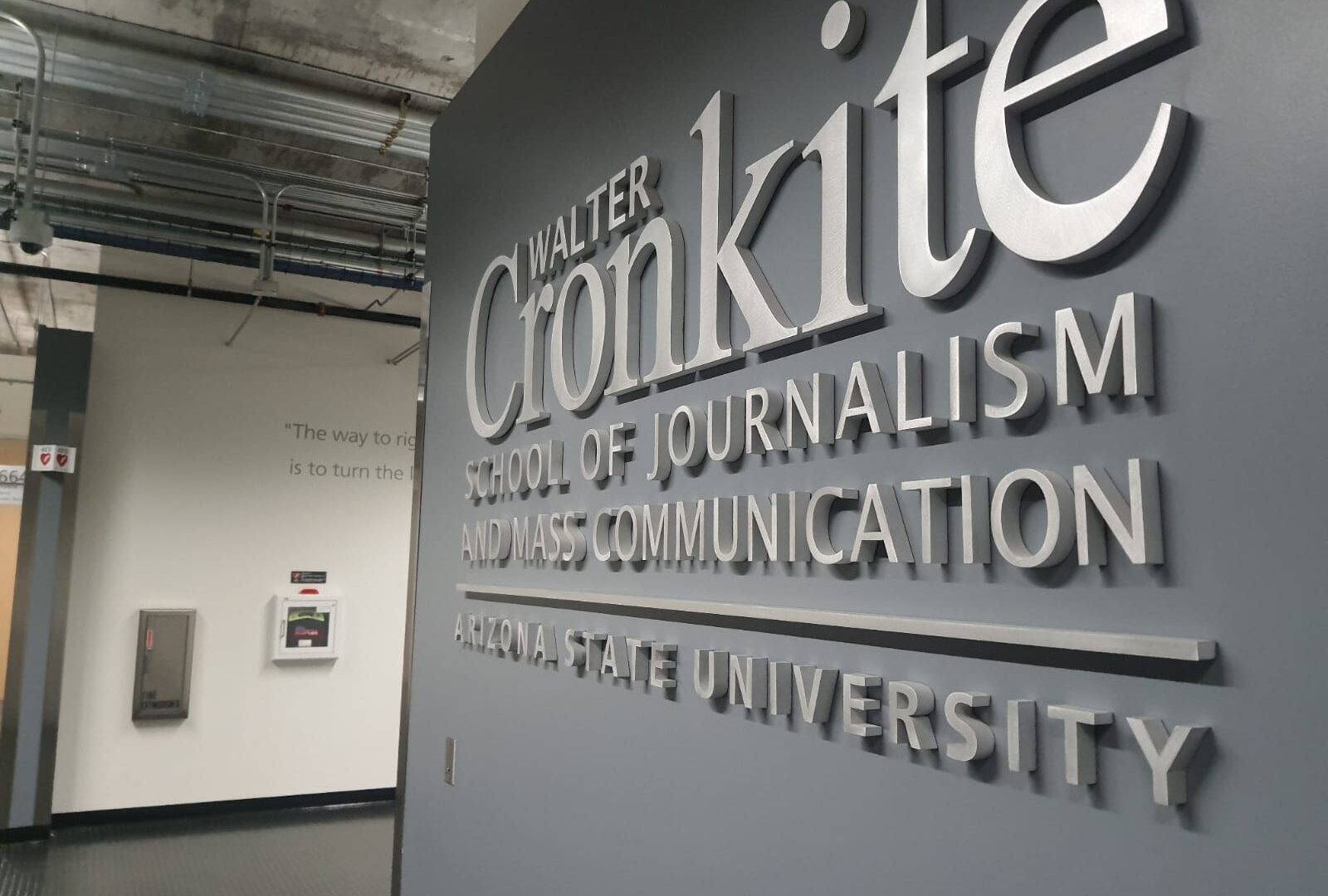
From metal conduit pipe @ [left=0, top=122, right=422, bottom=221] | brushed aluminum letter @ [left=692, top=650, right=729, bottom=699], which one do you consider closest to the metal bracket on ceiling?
metal conduit pipe @ [left=0, top=122, right=422, bottom=221]

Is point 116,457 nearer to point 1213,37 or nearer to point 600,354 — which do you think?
point 600,354

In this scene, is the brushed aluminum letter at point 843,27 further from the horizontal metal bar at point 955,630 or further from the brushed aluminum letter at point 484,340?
the brushed aluminum letter at point 484,340

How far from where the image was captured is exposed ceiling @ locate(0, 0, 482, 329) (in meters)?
4.41

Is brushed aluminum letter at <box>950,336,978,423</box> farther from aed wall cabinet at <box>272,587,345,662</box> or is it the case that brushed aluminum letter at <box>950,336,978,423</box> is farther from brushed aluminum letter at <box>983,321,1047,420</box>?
aed wall cabinet at <box>272,587,345,662</box>

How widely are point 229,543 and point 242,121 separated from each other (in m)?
3.29

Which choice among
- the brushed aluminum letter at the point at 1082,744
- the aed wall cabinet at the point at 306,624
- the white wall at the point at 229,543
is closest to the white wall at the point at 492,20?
the brushed aluminum letter at the point at 1082,744

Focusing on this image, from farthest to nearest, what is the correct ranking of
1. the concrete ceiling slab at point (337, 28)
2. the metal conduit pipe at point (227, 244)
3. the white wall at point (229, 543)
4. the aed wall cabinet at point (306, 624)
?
the aed wall cabinet at point (306, 624), the white wall at point (229, 543), the metal conduit pipe at point (227, 244), the concrete ceiling slab at point (337, 28)

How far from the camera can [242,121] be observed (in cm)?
499

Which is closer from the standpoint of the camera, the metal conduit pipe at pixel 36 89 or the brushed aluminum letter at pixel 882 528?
the brushed aluminum letter at pixel 882 528

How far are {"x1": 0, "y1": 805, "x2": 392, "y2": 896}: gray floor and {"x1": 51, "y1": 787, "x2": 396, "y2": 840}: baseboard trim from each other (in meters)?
0.08

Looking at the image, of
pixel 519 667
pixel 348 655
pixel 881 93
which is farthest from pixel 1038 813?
pixel 348 655

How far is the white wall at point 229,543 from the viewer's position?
259 inches

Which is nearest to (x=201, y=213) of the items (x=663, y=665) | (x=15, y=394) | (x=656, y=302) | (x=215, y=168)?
(x=215, y=168)

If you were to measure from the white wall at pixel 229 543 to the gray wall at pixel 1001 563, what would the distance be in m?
5.30
